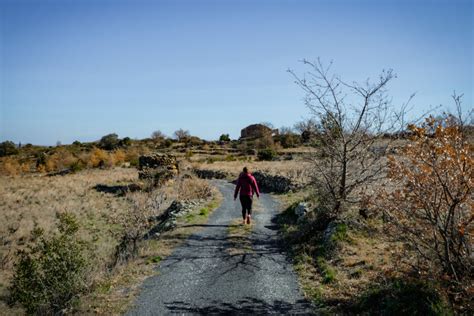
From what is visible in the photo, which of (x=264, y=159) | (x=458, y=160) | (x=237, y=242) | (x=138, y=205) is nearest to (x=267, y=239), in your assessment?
(x=237, y=242)

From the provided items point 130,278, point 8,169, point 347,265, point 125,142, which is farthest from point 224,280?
point 125,142

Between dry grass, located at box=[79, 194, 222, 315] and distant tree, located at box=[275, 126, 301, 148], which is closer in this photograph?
dry grass, located at box=[79, 194, 222, 315]

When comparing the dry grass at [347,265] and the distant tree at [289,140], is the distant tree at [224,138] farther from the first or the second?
the dry grass at [347,265]

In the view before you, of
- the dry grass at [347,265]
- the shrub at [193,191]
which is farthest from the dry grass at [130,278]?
the shrub at [193,191]

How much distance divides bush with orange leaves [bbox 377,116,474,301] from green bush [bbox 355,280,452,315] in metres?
0.31

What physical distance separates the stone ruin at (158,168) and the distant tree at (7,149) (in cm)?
5512

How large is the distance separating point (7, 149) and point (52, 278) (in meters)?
79.3

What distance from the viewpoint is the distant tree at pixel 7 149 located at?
73.0 metres

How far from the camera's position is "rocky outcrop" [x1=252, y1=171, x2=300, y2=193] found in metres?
23.3

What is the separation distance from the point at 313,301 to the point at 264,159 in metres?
43.9

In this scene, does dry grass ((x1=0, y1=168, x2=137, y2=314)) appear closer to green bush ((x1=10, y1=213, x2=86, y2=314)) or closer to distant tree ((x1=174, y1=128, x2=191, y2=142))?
green bush ((x1=10, y1=213, x2=86, y2=314))

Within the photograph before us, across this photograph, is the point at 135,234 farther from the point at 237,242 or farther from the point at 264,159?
the point at 264,159

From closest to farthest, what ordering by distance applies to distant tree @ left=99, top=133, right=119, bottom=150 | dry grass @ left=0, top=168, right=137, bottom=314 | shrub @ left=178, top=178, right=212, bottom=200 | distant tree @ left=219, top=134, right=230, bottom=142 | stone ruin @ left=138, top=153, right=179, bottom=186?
dry grass @ left=0, top=168, right=137, bottom=314 → shrub @ left=178, top=178, right=212, bottom=200 → stone ruin @ left=138, top=153, right=179, bottom=186 → distant tree @ left=99, top=133, right=119, bottom=150 → distant tree @ left=219, top=134, right=230, bottom=142

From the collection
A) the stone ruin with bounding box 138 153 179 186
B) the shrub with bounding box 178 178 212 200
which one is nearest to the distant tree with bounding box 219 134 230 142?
the stone ruin with bounding box 138 153 179 186
